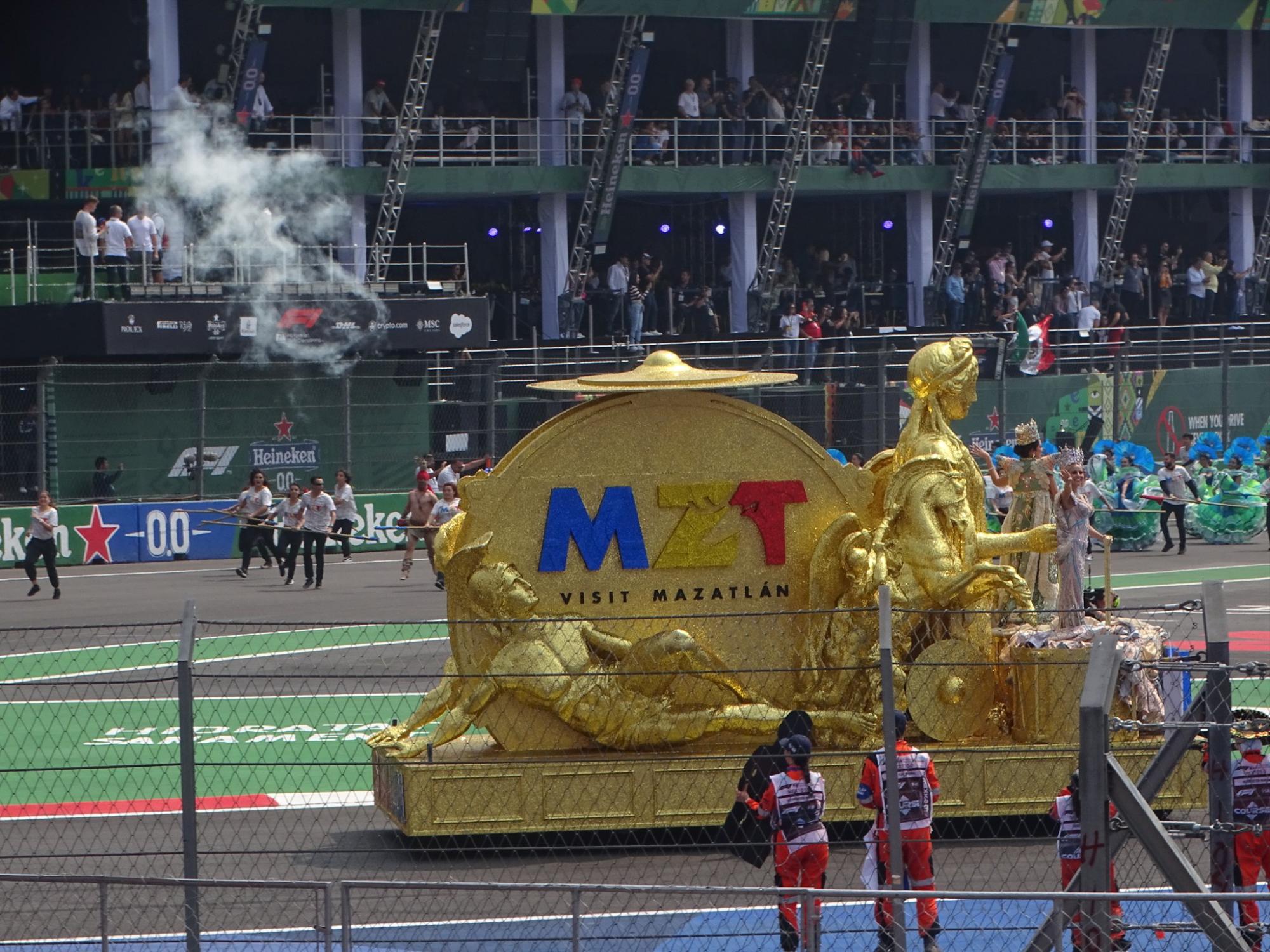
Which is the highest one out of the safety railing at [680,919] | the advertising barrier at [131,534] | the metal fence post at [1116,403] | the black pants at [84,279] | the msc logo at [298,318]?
the black pants at [84,279]

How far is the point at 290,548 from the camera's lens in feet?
88.4

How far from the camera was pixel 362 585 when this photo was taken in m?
26.9

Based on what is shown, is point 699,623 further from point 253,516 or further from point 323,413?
point 323,413

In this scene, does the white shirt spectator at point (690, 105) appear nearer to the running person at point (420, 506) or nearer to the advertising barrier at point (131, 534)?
the advertising barrier at point (131, 534)

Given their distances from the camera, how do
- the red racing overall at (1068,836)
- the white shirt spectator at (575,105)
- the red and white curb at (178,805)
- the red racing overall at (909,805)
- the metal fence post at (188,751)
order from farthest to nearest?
the white shirt spectator at (575,105) → the red and white curb at (178,805) → the red racing overall at (909,805) → the red racing overall at (1068,836) → the metal fence post at (188,751)

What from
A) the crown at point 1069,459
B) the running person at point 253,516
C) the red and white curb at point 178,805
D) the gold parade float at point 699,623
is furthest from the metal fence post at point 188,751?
the running person at point 253,516

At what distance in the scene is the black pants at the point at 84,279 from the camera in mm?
31598

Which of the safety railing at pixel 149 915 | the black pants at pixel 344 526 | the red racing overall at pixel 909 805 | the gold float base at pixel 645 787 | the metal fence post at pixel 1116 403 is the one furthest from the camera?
the metal fence post at pixel 1116 403

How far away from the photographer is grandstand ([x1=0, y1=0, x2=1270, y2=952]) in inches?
439

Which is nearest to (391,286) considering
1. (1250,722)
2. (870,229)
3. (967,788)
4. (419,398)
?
(419,398)

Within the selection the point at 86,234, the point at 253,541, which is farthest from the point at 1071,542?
the point at 86,234

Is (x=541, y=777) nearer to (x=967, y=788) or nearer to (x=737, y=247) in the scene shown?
(x=967, y=788)

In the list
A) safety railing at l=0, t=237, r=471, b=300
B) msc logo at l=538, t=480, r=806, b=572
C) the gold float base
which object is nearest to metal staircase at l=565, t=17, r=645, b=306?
safety railing at l=0, t=237, r=471, b=300

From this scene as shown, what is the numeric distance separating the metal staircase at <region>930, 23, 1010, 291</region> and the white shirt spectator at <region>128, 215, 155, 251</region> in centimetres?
1889
